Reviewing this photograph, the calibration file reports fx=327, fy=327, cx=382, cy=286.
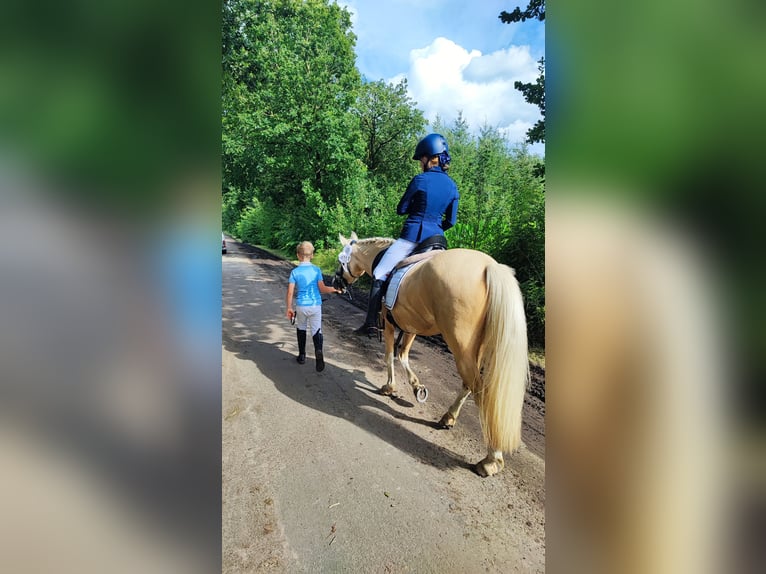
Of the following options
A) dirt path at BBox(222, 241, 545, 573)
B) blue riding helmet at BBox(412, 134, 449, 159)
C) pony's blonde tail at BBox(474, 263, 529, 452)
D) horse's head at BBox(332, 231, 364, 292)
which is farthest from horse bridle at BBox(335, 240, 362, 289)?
pony's blonde tail at BBox(474, 263, 529, 452)

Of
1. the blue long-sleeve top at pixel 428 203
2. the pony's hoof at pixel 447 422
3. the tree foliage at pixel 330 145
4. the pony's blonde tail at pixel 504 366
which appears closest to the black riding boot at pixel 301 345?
the blue long-sleeve top at pixel 428 203

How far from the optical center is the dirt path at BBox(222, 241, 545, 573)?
179 centimetres

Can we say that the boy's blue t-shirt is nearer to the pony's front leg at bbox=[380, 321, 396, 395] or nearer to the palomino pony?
the pony's front leg at bbox=[380, 321, 396, 395]

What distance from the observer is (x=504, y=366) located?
2299 mm

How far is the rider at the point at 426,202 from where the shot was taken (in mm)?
3176

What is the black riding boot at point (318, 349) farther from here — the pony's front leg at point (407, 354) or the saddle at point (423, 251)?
the saddle at point (423, 251)

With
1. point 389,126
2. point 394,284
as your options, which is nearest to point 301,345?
point 394,284

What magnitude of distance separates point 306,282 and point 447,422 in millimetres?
2250

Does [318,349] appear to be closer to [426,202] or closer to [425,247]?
[425,247]
